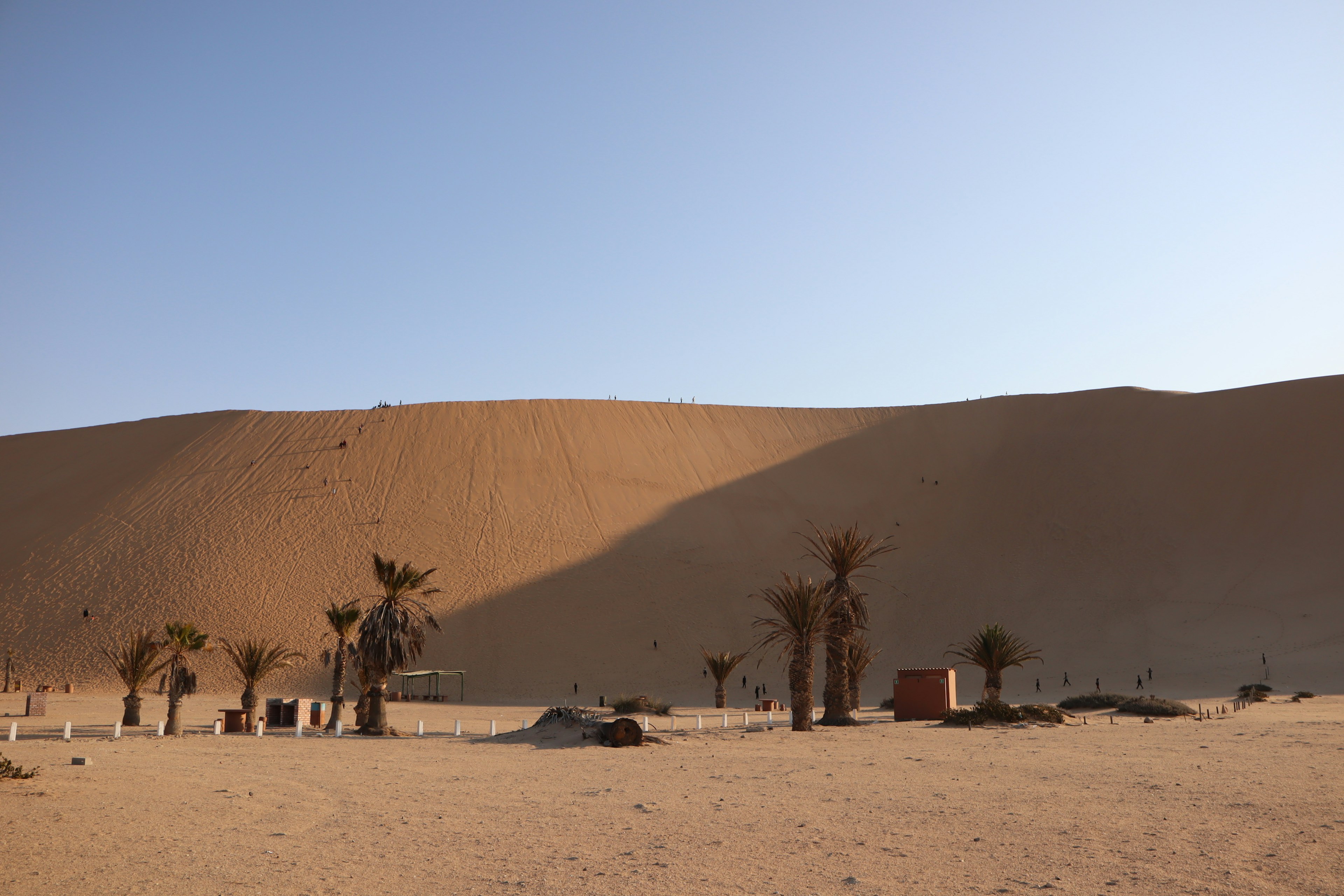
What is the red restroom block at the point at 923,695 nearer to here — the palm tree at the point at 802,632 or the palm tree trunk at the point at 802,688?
the palm tree at the point at 802,632

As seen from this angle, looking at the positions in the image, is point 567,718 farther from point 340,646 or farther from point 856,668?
point 856,668

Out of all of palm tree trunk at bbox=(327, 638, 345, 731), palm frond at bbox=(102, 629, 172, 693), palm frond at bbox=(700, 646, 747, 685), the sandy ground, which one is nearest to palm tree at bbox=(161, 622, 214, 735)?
palm frond at bbox=(102, 629, 172, 693)

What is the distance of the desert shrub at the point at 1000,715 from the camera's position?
2225 cm

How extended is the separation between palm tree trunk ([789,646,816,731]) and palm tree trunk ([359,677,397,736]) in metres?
9.18

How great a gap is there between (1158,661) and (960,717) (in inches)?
842

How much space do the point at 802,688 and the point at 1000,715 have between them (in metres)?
4.54

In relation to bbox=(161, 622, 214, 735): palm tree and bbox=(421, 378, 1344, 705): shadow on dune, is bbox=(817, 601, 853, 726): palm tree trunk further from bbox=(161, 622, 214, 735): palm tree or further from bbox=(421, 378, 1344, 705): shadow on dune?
bbox=(161, 622, 214, 735): palm tree

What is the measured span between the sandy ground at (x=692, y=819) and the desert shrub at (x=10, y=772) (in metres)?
0.14

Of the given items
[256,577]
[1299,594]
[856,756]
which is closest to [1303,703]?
[1299,594]

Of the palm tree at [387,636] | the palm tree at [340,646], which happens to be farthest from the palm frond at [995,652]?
the palm tree at [340,646]

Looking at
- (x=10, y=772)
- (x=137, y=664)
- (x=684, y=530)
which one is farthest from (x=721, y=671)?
(x=10, y=772)

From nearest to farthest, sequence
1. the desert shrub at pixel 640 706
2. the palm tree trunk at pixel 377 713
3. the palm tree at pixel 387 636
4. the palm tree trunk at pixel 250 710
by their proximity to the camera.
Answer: the palm tree trunk at pixel 377 713 < the palm tree at pixel 387 636 < the palm tree trunk at pixel 250 710 < the desert shrub at pixel 640 706

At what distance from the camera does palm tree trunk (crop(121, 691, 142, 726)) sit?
2339 centimetres

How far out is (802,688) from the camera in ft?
73.1
